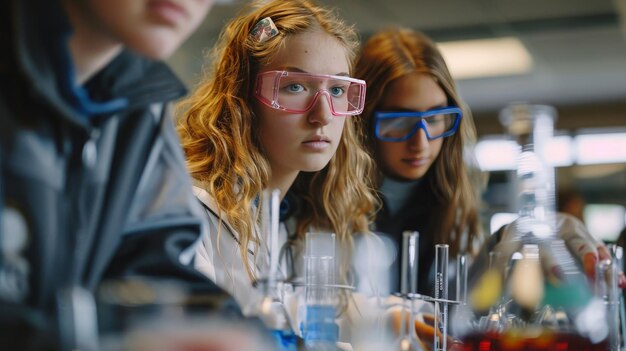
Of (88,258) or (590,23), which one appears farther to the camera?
(590,23)

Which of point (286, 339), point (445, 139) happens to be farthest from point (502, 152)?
point (286, 339)

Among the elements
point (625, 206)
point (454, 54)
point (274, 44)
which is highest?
point (454, 54)

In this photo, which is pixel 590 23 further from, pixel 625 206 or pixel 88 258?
pixel 88 258

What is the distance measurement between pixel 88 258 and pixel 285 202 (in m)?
0.84

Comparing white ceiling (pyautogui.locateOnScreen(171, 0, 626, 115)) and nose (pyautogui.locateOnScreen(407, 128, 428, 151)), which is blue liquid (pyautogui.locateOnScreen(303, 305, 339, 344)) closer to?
nose (pyautogui.locateOnScreen(407, 128, 428, 151))

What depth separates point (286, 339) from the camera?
0.95 meters

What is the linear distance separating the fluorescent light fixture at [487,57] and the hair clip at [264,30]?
4.37 metres

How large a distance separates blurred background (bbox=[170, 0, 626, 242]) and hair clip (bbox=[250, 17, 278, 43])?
265 cm

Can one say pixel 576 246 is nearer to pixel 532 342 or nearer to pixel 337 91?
pixel 532 342

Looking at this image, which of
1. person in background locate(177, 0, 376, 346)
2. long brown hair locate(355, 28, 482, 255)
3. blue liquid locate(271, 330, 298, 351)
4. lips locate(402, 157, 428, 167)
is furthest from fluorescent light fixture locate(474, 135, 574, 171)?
blue liquid locate(271, 330, 298, 351)

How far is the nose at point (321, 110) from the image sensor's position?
146cm

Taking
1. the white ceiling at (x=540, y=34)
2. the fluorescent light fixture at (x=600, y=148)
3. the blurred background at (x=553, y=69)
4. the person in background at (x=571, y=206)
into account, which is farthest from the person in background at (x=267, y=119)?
the fluorescent light fixture at (x=600, y=148)

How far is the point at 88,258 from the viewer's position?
31.9 inches

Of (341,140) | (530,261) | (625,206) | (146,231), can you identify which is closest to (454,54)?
(625,206)
